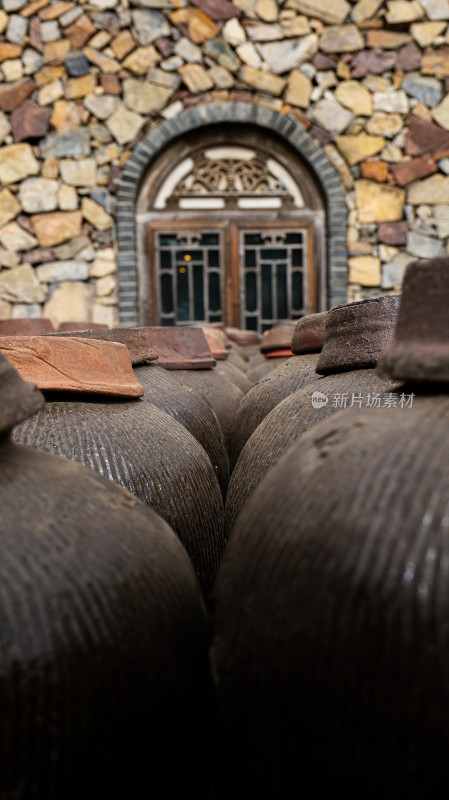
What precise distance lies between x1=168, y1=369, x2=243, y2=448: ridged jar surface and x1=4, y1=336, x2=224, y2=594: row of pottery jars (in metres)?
1.11

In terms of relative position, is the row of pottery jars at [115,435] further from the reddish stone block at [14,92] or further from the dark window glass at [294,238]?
the reddish stone block at [14,92]

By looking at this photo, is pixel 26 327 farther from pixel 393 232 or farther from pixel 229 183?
pixel 393 232

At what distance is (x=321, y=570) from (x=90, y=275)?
7.04 m

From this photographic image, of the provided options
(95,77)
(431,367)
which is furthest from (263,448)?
(95,77)

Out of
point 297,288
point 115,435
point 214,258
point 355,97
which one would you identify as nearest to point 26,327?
point 115,435

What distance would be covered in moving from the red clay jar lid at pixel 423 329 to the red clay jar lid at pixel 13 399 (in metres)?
0.53

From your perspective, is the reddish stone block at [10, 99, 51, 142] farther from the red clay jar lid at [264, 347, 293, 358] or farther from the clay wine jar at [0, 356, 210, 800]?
the clay wine jar at [0, 356, 210, 800]

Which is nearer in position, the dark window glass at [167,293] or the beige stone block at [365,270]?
the beige stone block at [365,270]

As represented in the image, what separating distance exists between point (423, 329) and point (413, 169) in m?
7.02

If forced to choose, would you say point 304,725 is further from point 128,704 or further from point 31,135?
point 31,135

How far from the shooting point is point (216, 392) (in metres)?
3.05

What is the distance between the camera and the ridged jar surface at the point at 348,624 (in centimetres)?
79

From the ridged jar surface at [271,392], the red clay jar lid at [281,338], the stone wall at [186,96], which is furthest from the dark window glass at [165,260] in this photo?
the ridged jar surface at [271,392]

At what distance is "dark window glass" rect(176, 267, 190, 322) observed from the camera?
7.80 meters
